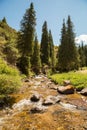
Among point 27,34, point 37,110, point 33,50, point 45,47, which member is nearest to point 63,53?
point 33,50

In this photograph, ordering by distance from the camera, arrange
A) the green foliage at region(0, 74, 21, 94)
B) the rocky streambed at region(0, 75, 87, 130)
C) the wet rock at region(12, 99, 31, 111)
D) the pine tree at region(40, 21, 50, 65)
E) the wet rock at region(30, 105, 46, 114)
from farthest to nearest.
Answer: the pine tree at region(40, 21, 50, 65)
the green foliage at region(0, 74, 21, 94)
the wet rock at region(12, 99, 31, 111)
the wet rock at region(30, 105, 46, 114)
the rocky streambed at region(0, 75, 87, 130)

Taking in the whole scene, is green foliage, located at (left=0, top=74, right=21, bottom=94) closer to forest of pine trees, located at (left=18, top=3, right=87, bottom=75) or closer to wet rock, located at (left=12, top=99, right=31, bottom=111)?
wet rock, located at (left=12, top=99, right=31, bottom=111)

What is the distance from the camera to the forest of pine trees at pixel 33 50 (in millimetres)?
40219

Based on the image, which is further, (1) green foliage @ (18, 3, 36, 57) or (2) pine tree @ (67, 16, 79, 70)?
(2) pine tree @ (67, 16, 79, 70)

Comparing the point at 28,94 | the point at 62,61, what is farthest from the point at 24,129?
the point at 62,61

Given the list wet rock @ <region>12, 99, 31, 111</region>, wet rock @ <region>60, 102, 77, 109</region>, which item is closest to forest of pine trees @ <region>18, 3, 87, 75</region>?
wet rock @ <region>12, 99, 31, 111</region>

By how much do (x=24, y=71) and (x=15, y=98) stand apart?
22334 mm

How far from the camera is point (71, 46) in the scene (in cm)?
5194

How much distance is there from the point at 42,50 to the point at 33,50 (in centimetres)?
1605

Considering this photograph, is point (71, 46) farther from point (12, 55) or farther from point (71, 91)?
point (71, 91)

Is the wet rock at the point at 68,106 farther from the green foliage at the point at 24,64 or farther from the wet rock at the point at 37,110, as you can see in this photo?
the green foliage at the point at 24,64

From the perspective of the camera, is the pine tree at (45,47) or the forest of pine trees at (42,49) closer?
the forest of pine trees at (42,49)

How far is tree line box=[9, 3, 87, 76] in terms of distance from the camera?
42594mm

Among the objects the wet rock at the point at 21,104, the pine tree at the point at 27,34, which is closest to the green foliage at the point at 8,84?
the wet rock at the point at 21,104
